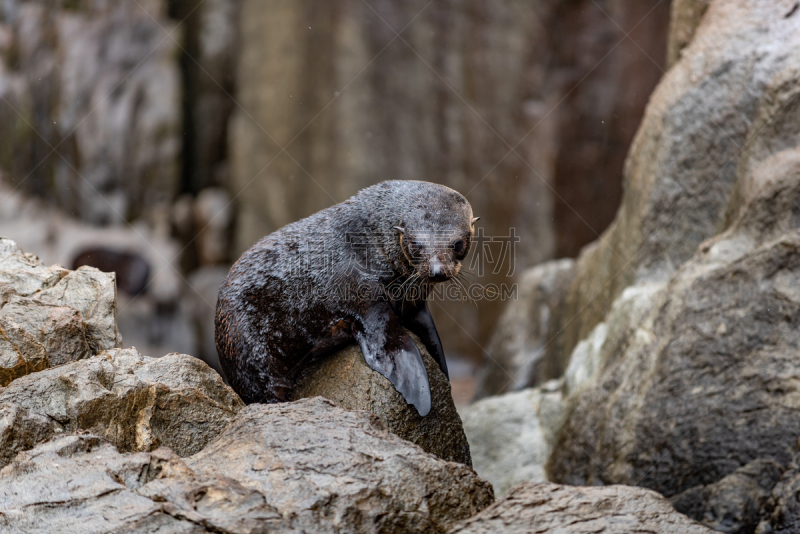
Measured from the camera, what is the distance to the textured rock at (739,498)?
14.2 feet

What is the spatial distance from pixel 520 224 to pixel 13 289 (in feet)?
28.2

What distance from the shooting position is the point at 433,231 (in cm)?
397

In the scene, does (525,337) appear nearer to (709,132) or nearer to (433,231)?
(709,132)

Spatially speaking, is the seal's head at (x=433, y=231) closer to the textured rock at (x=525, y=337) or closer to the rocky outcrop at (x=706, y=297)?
the rocky outcrop at (x=706, y=297)

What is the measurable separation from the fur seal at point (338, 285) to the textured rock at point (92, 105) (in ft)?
25.8

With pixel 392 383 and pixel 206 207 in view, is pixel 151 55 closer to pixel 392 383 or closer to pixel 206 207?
pixel 206 207

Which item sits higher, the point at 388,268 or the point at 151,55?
the point at 151,55

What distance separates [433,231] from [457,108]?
7885mm

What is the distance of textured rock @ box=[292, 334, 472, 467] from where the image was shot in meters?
3.76

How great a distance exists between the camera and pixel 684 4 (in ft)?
22.1

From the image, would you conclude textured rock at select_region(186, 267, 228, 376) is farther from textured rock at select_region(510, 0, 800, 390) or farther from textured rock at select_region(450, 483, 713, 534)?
textured rock at select_region(450, 483, 713, 534)

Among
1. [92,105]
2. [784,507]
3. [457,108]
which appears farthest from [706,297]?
[92,105]

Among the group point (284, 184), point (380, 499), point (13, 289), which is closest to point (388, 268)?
point (380, 499)

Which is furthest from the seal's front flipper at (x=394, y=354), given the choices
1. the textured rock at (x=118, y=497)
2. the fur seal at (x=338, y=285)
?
the textured rock at (x=118, y=497)
